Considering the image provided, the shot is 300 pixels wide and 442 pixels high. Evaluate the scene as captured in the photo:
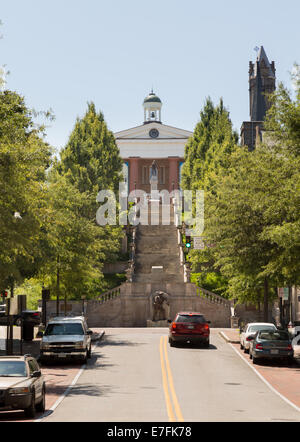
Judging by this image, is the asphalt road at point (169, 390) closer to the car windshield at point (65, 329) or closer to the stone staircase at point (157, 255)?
the car windshield at point (65, 329)

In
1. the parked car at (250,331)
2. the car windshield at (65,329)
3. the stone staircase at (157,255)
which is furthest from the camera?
the stone staircase at (157,255)

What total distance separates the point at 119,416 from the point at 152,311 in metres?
37.5

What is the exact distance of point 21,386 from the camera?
1527 centimetres

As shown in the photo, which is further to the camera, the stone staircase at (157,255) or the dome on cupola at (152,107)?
the dome on cupola at (152,107)

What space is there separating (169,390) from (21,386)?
6.28 metres

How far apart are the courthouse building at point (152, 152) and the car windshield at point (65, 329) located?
272 ft

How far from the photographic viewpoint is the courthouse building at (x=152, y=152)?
113m

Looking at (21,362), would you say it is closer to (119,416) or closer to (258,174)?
(119,416)

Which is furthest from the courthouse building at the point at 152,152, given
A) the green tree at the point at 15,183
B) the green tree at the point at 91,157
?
the green tree at the point at 15,183

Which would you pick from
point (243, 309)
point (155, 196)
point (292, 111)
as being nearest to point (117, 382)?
point (292, 111)

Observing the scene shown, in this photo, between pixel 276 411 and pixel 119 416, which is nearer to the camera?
pixel 119 416

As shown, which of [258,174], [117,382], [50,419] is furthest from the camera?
[258,174]

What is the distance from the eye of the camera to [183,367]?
88.0 feet

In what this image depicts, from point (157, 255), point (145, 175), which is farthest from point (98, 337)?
point (145, 175)
